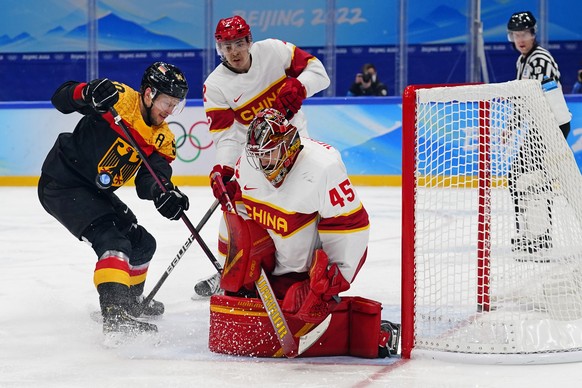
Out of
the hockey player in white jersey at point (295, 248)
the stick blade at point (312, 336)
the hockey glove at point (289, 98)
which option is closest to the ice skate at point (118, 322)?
the hockey player in white jersey at point (295, 248)

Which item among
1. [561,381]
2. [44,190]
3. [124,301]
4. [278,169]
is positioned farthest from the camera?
[44,190]

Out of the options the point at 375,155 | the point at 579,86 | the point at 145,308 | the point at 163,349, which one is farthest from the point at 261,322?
the point at 579,86

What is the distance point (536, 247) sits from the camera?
116 inches

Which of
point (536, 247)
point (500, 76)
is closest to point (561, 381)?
point (536, 247)

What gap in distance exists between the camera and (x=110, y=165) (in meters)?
3.02

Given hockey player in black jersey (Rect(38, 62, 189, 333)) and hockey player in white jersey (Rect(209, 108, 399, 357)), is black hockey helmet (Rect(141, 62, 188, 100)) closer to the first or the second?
hockey player in black jersey (Rect(38, 62, 189, 333))

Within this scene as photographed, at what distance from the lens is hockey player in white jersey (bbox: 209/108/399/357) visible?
2480 mm

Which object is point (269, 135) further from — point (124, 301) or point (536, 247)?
point (536, 247)

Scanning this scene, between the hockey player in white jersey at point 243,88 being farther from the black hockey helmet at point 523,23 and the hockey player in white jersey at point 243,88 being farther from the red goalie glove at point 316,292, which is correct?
the black hockey helmet at point 523,23

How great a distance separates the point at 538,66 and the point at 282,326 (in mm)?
2281

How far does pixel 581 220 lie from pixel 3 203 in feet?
15.7

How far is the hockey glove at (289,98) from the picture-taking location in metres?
3.26

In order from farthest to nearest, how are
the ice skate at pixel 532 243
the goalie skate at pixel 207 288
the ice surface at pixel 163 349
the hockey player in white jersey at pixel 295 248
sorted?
the goalie skate at pixel 207 288, the ice skate at pixel 532 243, the hockey player in white jersey at pixel 295 248, the ice surface at pixel 163 349

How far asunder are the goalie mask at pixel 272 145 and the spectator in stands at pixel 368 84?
615cm
